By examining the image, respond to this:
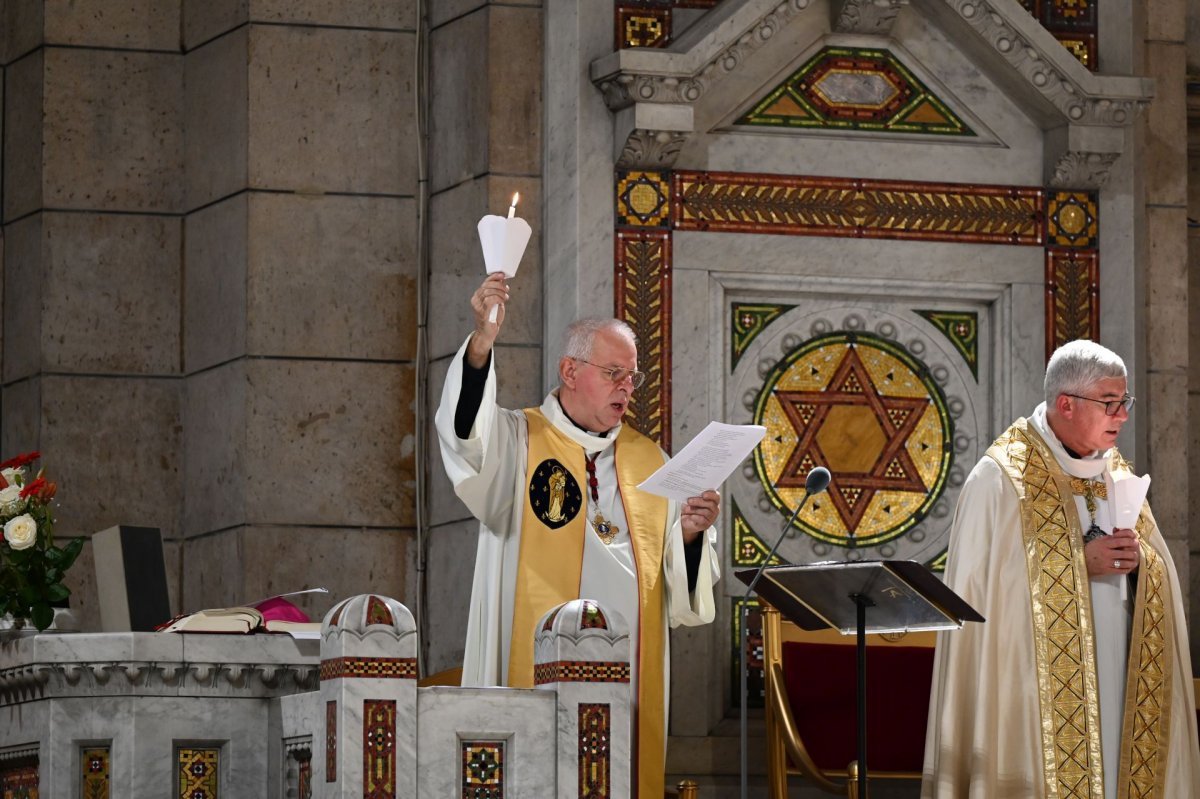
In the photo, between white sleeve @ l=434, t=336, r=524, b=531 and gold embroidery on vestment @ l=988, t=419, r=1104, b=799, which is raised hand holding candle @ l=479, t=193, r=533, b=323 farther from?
gold embroidery on vestment @ l=988, t=419, r=1104, b=799

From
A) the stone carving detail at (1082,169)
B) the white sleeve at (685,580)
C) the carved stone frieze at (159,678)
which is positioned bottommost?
the carved stone frieze at (159,678)

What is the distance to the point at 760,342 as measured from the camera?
9.45 m

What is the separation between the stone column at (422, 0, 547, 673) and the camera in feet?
30.6

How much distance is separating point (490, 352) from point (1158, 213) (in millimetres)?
3197

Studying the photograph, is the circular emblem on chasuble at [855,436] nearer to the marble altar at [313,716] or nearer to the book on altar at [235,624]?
the book on altar at [235,624]

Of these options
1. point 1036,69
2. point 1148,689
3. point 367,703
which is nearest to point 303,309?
point 1036,69

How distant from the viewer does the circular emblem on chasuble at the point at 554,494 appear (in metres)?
8.20

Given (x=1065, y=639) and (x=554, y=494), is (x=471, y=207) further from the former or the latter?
(x=1065, y=639)

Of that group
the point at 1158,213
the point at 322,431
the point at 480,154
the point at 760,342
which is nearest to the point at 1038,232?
A: the point at 1158,213

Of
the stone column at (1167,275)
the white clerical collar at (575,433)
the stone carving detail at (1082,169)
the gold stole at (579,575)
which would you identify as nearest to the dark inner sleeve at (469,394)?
the gold stole at (579,575)

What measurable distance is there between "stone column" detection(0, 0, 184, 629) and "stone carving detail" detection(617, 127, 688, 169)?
188cm

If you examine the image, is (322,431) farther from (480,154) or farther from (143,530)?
(143,530)

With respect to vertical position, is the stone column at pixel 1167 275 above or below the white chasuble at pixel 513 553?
above

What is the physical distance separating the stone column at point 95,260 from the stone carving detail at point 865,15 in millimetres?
2610
